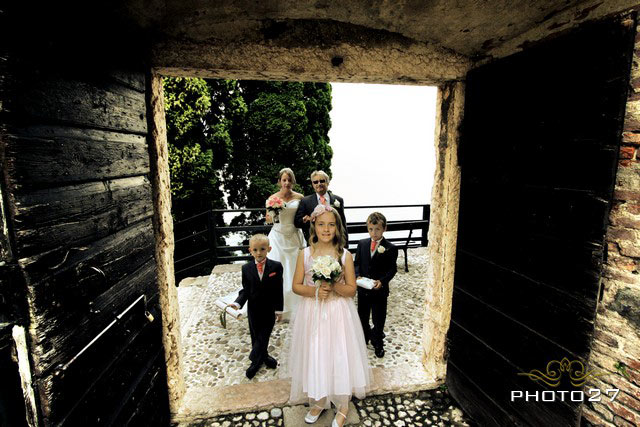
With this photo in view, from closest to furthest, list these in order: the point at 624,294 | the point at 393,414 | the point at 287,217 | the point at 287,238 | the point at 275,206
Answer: the point at 624,294 < the point at 393,414 < the point at 275,206 < the point at 287,217 < the point at 287,238

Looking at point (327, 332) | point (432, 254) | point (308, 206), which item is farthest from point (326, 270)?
point (308, 206)

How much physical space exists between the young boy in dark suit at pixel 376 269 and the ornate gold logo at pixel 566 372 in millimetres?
1724

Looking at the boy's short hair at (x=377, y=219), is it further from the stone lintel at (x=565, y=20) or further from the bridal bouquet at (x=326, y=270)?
the stone lintel at (x=565, y=20)

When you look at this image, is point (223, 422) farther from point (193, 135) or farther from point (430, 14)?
point (193, 135)

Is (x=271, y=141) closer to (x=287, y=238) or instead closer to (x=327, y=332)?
(x=287, y=238)

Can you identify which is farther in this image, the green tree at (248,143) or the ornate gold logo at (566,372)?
the green tree at (248,143)

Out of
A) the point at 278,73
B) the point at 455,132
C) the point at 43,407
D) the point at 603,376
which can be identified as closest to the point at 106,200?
the point at 43,407

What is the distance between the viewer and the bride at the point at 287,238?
4605 millimetres

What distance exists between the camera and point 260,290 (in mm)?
3367

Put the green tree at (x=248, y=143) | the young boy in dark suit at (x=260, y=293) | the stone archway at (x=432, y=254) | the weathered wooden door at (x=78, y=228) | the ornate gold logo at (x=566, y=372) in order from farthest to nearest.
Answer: the green tree at (x=248, y=143) → the young boy in dark suit at (x=260, y=293) → the stone archway at (x=432, y=254) → the ornate gold logo at (x=566, y=372) → the weathered wooden door at (x=78, y=228)

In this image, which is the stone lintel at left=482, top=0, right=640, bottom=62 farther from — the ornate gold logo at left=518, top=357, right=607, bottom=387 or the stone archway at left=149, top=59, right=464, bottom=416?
the ornate gold logo at left=518, top=357, right=607, bottom=387

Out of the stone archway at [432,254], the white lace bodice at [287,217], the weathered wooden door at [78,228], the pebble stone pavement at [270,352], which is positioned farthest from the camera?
the white lace bodice at [287,217]

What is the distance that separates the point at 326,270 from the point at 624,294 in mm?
1847

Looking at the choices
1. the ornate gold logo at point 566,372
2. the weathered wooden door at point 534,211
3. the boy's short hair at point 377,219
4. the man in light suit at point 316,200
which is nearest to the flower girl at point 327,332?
the boy's short hair at point 377,219
